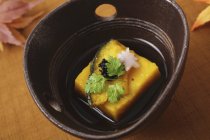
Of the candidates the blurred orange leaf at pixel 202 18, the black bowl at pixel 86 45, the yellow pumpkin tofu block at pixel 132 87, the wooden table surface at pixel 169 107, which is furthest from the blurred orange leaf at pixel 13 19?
the blurred orange leaf at pixel 202 18

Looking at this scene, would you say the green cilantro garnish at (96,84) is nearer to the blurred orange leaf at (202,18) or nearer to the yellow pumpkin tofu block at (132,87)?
the yellow pumpkin tofu block at (132,87)

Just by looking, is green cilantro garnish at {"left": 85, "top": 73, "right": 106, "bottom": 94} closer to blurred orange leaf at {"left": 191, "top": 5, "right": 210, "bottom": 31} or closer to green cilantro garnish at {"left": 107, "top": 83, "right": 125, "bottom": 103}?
green cilantro garnish at {"left": 107, "top": 83, "right": 125, "bottom": 103}

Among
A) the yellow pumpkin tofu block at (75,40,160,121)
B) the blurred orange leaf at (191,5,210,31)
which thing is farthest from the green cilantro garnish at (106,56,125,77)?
the blurred orange leaf at (191,5,210,31)

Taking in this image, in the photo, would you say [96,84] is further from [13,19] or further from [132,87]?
[13,19]

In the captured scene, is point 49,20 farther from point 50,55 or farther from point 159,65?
point 159,65

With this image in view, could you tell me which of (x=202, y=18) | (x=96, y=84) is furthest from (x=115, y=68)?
(x=202, y=18)

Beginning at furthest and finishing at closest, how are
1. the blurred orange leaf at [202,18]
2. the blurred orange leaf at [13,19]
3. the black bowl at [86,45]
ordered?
1. the blurred orange leaf at [13,19]
2. the blurred orange leaf at [202,18]
3. the black bowl at [86,45]

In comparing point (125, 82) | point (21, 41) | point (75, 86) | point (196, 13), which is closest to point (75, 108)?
point (75, 86)
